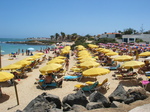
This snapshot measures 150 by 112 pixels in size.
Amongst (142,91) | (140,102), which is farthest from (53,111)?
(142,91)

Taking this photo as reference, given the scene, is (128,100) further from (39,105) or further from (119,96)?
(39,105)

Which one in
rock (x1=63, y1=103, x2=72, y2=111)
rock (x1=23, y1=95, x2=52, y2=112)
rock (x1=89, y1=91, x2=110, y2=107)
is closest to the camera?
rock (x1=23, y1=95, x2=52, y2=112)

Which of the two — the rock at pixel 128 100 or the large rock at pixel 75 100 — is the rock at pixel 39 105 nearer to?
the large rock at pixel 75 100

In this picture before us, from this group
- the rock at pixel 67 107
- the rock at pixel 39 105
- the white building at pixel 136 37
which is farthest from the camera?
A: the white building at pixel 136 37

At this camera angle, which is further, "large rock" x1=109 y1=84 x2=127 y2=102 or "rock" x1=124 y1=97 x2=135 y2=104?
"large rock" x1=109 y1=84 x2=127 y2=102

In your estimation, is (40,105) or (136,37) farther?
(136,37)

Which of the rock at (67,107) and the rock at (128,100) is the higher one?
the rock at (128,100)

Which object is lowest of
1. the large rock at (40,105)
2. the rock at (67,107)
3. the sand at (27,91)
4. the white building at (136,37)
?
the sand at (27,91)

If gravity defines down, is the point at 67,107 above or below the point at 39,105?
below

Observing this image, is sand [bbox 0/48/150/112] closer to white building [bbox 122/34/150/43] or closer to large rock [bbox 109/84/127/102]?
large rock [bbox 109/84/127/102]

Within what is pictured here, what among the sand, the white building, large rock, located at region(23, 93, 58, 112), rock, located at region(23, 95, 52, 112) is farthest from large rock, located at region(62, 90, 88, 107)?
the white building

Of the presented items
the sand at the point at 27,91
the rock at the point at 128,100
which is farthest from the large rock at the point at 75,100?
the rock at the point at 128,100

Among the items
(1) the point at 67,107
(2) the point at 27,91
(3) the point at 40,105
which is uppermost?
(3) the point at 40,105

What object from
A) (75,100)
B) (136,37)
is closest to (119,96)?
(75,100)
